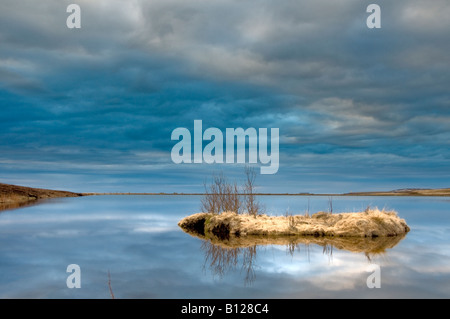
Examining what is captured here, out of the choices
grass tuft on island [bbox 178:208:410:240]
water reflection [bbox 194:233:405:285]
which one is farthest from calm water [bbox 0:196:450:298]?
grass tuft on island [bbox 178:208:410:240]

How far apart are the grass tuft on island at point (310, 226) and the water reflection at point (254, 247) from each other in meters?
0.76

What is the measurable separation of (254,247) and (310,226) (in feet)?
19.6

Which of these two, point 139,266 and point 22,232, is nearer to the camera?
point 139,266

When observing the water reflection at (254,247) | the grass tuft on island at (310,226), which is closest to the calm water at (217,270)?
the water reflection at (254,247)

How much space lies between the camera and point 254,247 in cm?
1712

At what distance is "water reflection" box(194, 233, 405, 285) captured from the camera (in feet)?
43.3

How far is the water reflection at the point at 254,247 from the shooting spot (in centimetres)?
1319

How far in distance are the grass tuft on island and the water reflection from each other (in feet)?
2.49

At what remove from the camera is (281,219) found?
24.4m

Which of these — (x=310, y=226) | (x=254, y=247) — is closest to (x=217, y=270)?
(x=254, y=247)

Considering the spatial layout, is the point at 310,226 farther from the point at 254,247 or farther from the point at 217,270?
the point at 217,270
